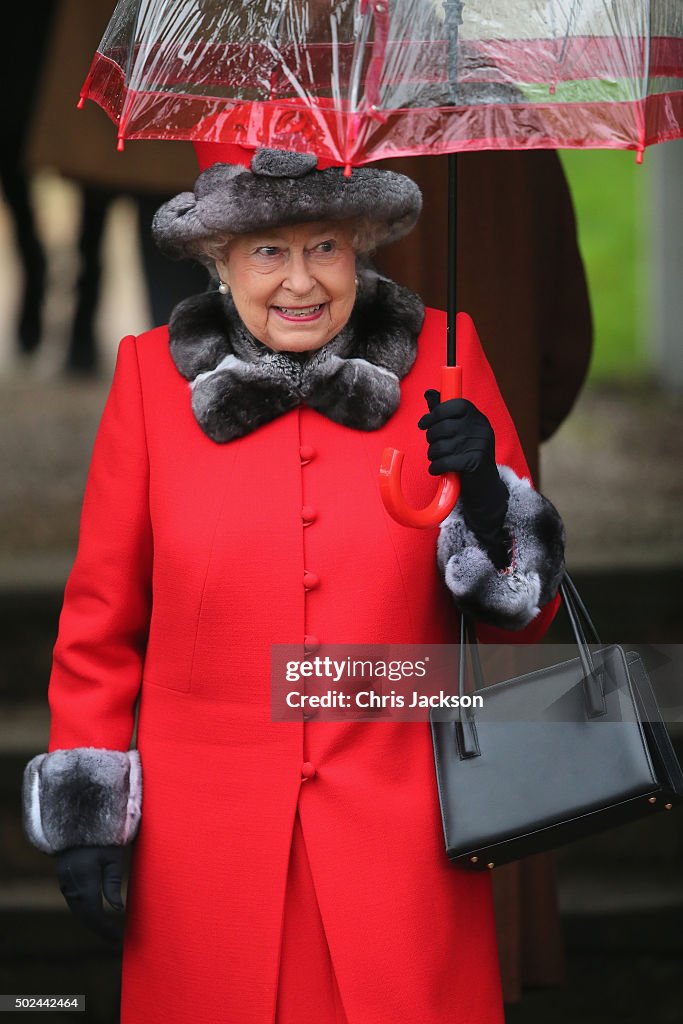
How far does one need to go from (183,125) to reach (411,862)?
41.6 inches

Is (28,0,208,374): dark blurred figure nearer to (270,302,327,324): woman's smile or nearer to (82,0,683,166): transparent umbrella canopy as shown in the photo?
(270,302,327,324): woman's smile

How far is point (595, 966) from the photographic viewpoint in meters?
3.70

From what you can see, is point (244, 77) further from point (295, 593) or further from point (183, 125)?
point (295, 593)

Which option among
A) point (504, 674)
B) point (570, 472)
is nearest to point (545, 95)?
point (504, 674)

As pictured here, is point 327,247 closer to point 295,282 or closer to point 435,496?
point 295,282

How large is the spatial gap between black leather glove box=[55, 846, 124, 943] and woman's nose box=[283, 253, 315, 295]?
848 millimetres

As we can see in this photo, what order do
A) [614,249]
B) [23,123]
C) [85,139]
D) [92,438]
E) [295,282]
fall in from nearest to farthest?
[295,282] → [85,139] → [92,438] → [23,123] → [614,249]

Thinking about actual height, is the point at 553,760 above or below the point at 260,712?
below

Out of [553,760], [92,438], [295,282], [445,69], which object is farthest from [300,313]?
[92,438]

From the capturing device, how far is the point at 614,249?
837cm

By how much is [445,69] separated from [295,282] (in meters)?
0.41

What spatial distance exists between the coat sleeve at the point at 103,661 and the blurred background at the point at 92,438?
1.40 metres

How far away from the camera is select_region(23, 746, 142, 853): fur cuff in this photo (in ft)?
7.22

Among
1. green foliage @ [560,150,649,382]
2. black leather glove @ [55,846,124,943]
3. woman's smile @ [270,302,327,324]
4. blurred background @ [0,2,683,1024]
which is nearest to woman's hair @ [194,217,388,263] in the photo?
woman's smile @ [270,302,327,324]
